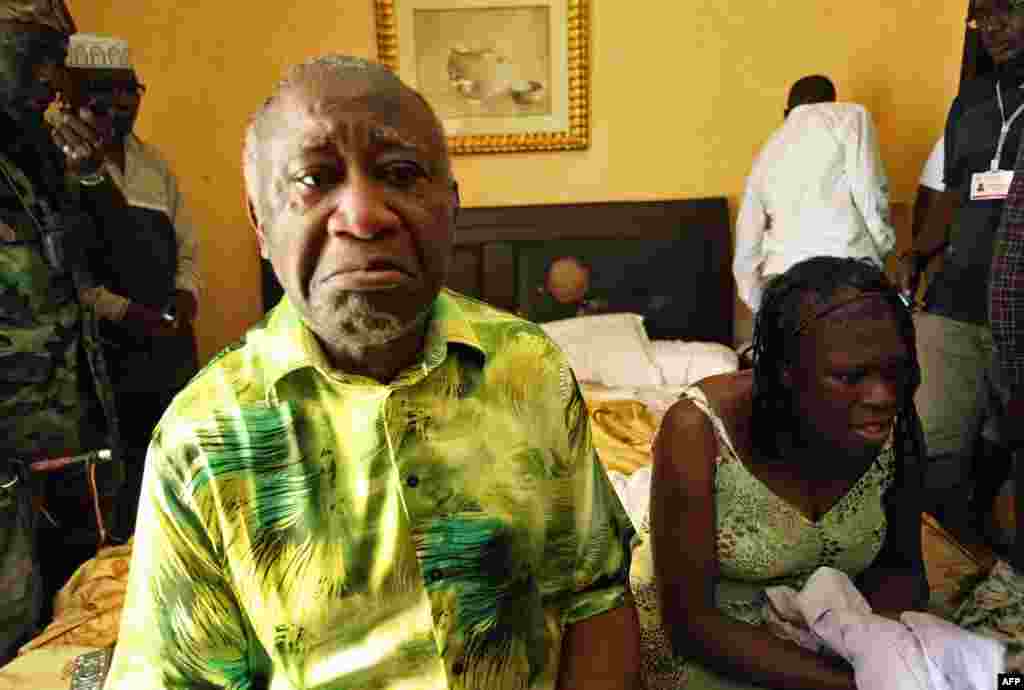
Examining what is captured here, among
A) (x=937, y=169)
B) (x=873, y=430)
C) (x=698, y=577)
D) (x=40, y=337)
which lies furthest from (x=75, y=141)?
(x=937, y=169)

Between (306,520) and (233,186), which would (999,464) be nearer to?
(306,520)

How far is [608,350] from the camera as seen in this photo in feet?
9.84

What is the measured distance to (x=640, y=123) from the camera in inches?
132

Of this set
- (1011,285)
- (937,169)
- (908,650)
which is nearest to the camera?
(908,650)

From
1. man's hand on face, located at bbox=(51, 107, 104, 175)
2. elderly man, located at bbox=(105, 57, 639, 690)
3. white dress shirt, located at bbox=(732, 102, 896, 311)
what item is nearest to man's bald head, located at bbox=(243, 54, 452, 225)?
elderly man, located at bbox=(105, 57, 639, 690)

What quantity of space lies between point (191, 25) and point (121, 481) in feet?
7.33

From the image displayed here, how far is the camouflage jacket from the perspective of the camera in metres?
1.53

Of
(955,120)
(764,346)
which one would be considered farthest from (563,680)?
(955,120)

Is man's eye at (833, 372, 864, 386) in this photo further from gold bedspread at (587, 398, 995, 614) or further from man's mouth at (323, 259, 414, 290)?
man's mouth at (323, 259, 414, 290)

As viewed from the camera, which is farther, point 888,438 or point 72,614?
point 72,614

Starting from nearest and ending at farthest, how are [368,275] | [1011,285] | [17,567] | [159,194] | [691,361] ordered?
[368,275] < [17,567] < [1011,285] < [159,194] < [691,361]

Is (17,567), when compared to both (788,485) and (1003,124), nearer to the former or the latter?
(788,485)

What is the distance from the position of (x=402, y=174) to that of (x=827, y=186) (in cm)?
234

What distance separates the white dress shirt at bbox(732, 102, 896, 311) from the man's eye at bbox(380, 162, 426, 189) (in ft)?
7.43
